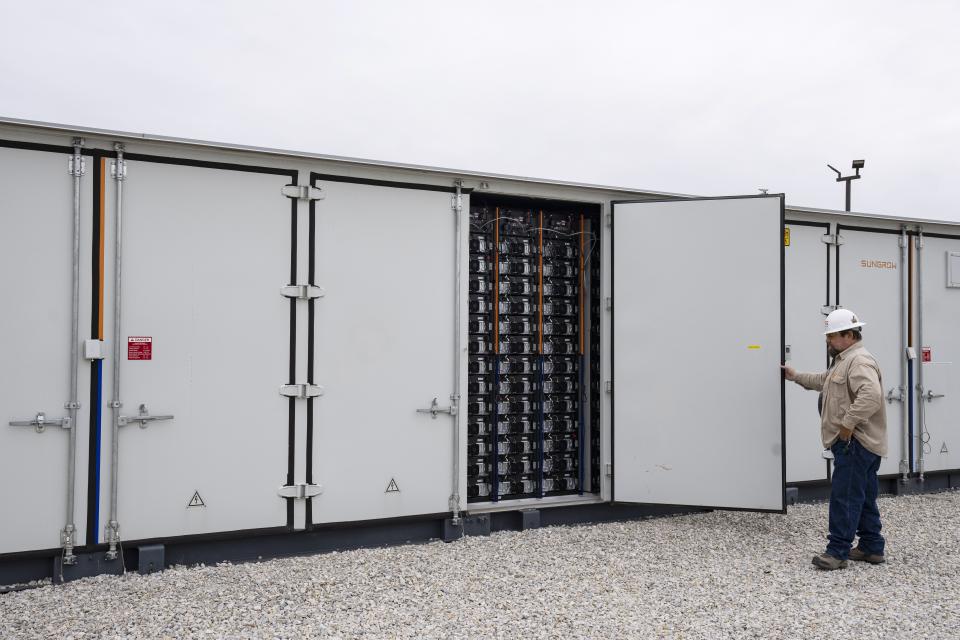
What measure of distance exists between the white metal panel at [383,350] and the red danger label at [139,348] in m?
0.98

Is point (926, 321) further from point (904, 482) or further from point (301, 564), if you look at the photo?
point (301, 564)

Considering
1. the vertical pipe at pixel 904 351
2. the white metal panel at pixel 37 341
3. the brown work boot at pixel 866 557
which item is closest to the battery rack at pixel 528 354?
the brown work boot at pixel 866 557

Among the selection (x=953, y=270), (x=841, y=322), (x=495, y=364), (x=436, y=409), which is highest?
(x=953, y=270)

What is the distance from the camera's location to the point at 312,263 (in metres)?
4.62

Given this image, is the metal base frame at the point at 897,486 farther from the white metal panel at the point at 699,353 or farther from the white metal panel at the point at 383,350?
the white metal panel at the point at 383,350

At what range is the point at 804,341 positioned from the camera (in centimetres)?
609

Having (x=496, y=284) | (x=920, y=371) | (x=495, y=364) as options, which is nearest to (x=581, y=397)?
(x=495, y=364)

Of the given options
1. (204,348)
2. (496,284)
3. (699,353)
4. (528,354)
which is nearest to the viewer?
(204,348)

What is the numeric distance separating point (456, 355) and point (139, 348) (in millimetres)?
1978

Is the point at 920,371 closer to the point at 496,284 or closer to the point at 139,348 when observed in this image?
the point at 496,284

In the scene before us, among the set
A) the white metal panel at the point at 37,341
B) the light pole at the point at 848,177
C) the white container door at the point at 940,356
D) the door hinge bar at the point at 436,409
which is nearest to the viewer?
the white metal panel at the point at 37,341

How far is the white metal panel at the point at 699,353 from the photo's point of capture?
522 cm

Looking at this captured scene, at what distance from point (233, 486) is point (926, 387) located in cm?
598

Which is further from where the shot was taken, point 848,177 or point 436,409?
point 848,177
